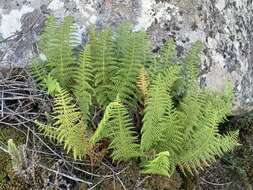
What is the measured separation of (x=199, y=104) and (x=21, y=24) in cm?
133

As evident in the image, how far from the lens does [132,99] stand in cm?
343

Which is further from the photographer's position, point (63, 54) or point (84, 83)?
point (63, 54)

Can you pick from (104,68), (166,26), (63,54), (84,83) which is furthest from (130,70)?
(166,26)

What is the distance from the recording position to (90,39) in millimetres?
3516

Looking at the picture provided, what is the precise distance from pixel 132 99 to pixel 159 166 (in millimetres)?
513

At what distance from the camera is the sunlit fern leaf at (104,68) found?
3.39 metres

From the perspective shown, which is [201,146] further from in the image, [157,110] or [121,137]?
[121,137]

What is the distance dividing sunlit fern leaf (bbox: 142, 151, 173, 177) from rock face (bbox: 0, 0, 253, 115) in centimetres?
85

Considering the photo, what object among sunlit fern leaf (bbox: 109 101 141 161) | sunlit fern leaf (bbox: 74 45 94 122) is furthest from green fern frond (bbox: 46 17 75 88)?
sunlit fern leaf (bbox: 109 101 141 161)

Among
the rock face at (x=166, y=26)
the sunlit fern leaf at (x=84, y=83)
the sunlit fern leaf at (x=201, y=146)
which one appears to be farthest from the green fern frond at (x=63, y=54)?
the sunlit fern leaf at (x=201, y=146)

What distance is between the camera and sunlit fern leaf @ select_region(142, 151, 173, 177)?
3.00 metres

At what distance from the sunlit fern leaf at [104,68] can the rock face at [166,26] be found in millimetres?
318

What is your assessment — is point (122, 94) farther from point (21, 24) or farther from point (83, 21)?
point (21, 24)

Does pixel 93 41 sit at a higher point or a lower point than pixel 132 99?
higher
